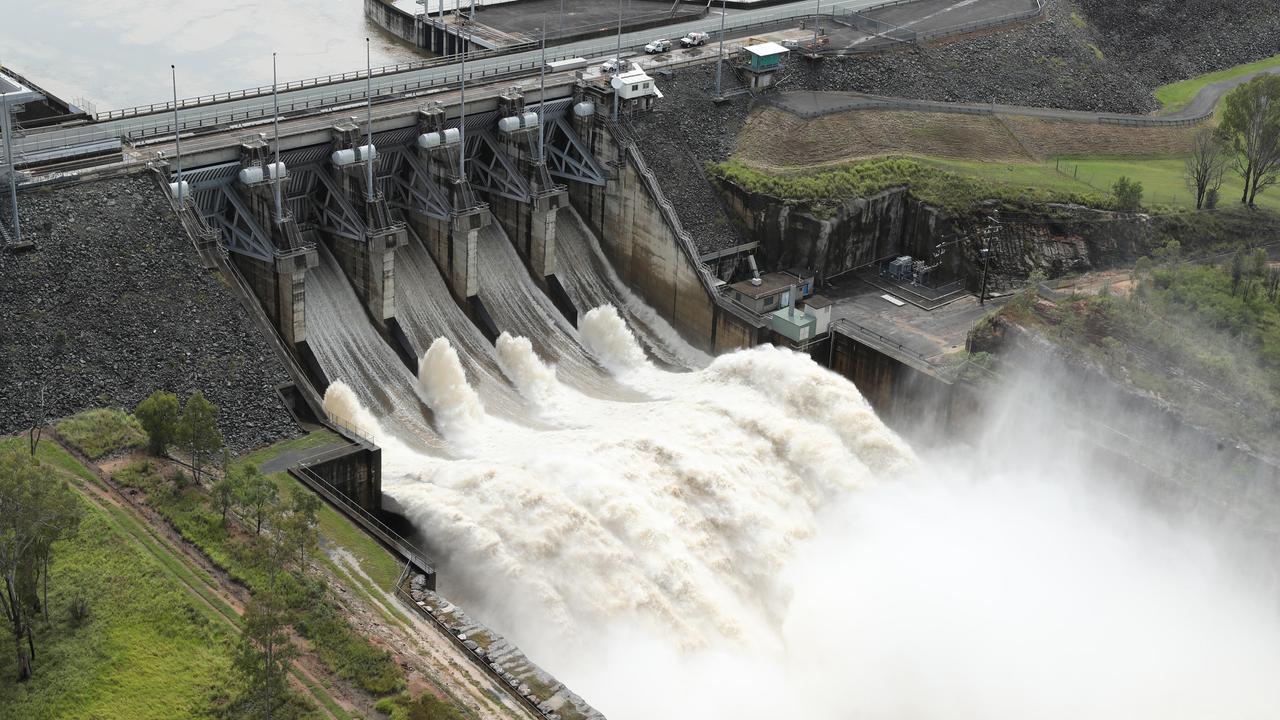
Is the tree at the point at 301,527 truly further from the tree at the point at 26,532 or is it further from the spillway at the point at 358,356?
the spillway at the point at 358,356

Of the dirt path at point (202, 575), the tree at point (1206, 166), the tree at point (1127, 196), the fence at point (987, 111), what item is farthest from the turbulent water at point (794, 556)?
the tree at point (1206, 166)

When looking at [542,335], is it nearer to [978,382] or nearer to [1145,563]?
[978,382]

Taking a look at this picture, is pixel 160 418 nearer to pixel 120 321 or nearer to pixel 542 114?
pixel 120 321

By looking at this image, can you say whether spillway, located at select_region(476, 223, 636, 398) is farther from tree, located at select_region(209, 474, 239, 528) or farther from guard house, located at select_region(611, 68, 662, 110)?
tree, located at select_region(209, 474, 239, 528)

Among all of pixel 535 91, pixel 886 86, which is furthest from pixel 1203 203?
pixel 535 91

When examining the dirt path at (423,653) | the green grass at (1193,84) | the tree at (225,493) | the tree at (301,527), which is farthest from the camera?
the green grass at (1193,84)

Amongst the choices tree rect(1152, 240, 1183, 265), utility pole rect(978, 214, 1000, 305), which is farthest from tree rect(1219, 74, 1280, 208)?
utility pole rect(978, 214, 1000, 305)
